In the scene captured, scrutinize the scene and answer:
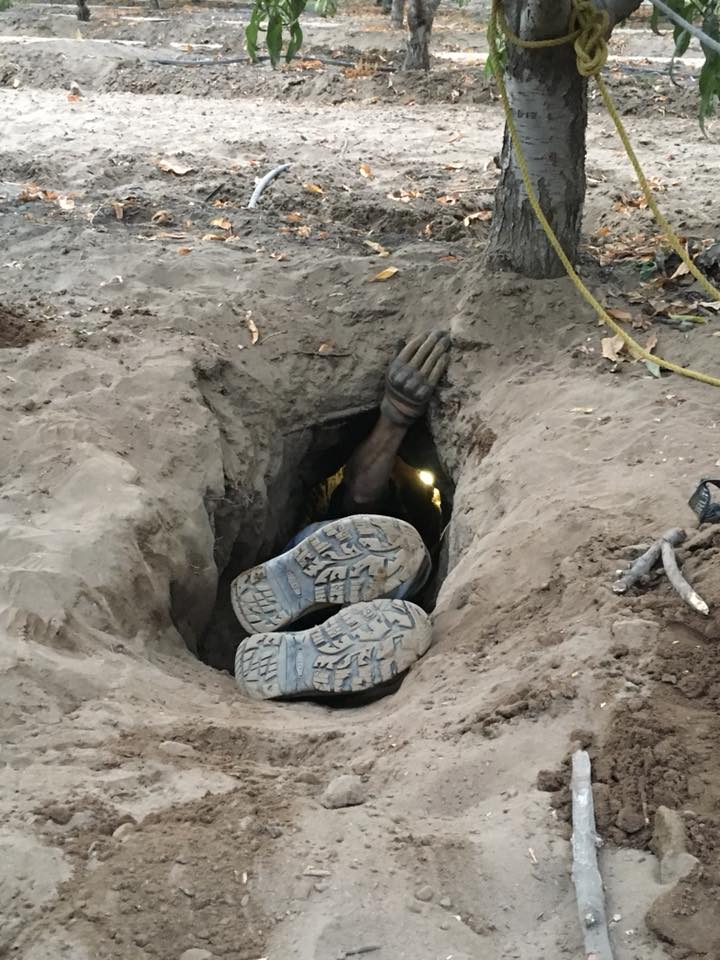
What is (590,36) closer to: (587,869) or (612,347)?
(612,347)

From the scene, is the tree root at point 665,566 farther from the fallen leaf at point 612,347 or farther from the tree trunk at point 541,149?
the tree trunk at point 541,149

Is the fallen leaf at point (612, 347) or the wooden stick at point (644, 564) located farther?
the fallen leaf at point (612, 347)

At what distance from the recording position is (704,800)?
6.98ft

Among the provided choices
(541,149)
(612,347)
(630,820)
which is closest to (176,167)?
(541,149)

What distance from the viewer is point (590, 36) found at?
3.94 m

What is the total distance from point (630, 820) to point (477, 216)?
→ 180 inches

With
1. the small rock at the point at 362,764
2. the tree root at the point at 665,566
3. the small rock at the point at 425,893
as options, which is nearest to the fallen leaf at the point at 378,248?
the tree root at the point at 665,566

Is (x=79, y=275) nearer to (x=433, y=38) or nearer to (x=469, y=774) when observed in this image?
(x=469, y=774)

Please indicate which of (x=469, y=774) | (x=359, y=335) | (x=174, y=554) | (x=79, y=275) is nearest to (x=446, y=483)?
(x=359, y=335)

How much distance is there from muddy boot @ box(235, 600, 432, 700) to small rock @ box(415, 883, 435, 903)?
1.33 meters

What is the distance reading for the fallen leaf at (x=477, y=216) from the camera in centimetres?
593

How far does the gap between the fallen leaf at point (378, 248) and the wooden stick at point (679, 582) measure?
3.22m

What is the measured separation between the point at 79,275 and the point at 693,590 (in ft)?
13.1

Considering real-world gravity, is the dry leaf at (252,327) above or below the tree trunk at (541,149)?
below
